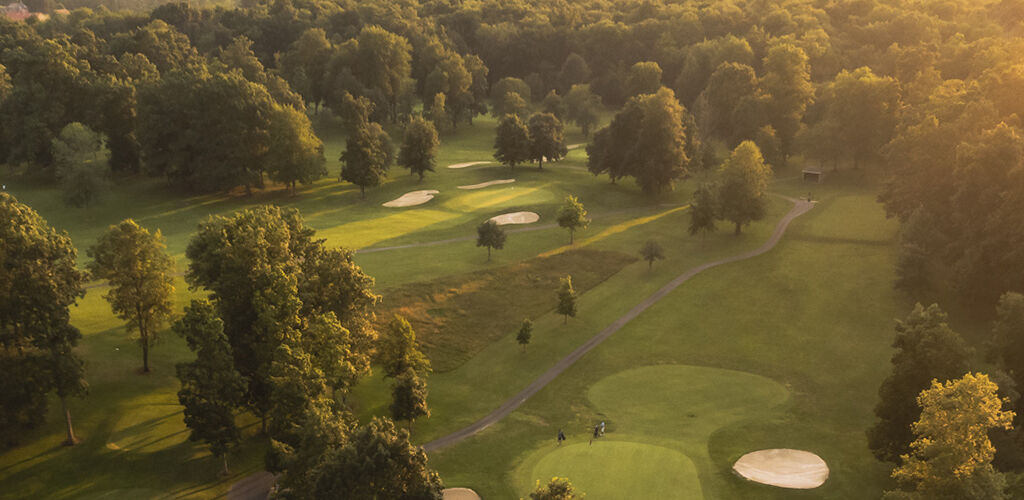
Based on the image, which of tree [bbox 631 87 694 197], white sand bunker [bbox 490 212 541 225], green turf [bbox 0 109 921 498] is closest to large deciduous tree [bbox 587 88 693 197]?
tree [bbox 631 87 694 197]

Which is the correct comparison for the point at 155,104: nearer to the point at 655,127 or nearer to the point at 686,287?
the point at 655,127

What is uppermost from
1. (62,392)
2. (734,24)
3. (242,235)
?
(734,24)

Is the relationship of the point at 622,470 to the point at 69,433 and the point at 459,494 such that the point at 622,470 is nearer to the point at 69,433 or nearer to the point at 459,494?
the point at 459,494

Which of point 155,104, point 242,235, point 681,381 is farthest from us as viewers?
point 155,104

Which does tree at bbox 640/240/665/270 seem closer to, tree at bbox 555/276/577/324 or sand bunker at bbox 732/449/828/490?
tree at bbox 555/276/577/324

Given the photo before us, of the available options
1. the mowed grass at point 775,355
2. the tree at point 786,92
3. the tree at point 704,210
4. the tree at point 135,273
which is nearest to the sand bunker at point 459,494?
the mowed grass at point 775,355

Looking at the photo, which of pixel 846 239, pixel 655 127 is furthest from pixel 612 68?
pixel 846 239

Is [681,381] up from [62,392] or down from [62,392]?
down

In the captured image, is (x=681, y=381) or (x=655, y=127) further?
(x=655, y=127)

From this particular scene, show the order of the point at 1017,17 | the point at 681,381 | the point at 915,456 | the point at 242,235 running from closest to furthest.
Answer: the point at 915,456 → the point at 242,235 → the point at 681,381 → the point at 1017,17
